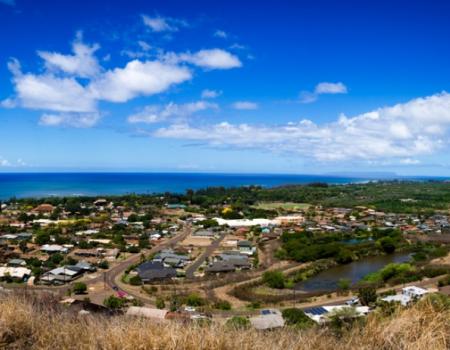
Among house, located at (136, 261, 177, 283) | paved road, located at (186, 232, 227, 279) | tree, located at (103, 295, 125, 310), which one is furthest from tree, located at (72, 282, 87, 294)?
paved road, located at (186, 232, 227, 279)

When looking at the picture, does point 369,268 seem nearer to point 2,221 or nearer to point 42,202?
point 2,221

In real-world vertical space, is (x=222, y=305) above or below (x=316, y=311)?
below

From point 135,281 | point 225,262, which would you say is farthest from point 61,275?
point 225,262

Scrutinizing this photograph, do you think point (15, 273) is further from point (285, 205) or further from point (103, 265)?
point (285, 205)

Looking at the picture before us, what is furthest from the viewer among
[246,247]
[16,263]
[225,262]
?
[246,247]

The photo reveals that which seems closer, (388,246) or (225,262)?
(225,262)

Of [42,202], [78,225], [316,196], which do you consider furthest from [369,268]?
[316,196]

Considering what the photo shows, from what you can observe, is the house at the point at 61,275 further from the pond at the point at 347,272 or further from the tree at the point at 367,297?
the tree at the point at 367,297
